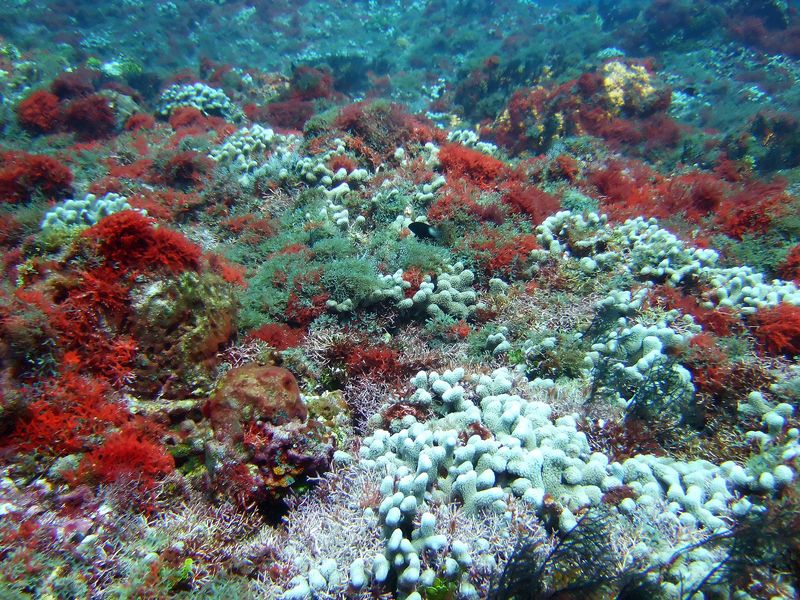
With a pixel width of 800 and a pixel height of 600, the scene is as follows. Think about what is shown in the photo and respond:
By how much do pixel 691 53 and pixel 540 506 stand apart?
24175mm

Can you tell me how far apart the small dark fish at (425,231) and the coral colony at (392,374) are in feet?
0.11

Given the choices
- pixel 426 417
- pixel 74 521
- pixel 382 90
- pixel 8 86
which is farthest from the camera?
pixel 382 90

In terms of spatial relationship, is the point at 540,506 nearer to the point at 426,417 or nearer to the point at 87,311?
the point at 426,417

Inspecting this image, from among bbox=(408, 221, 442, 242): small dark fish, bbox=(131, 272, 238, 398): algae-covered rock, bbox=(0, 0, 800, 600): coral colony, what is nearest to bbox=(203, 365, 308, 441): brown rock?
bbox=(0, 0, 800, 600): coral colony

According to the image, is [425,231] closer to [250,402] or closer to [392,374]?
[392,374]

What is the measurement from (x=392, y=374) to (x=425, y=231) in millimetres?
2239

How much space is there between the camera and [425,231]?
5.60 metres

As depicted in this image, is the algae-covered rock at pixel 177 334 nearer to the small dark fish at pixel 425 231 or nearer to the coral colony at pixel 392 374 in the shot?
the coral colony at pixel 392 374

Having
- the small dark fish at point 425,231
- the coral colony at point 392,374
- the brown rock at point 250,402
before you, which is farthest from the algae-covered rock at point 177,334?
the small dark fish at point 425,231

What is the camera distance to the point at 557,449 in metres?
3.01

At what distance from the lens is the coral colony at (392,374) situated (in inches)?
101

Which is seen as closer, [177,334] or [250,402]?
[250,402]

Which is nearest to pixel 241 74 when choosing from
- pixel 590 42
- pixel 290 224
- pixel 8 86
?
pixel 8 86

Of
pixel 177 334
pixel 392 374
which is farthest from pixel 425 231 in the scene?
pixel 177 334
